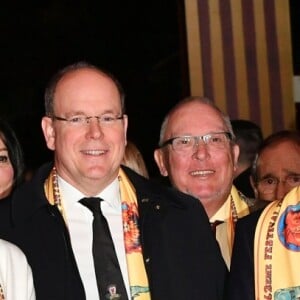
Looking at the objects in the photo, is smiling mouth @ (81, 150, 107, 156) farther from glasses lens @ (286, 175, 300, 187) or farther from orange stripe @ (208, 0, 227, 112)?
orange stripe @ (208, 0, 227, 112)

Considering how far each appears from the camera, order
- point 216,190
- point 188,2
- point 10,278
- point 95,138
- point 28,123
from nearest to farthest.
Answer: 1. point 10,278
2. point 95,138
3. point 216,190
4. point 188,2
5. point 28,123

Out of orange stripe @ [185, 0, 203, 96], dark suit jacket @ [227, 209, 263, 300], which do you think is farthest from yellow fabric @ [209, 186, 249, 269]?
orange stripe @ [185, 0, 203, 96]

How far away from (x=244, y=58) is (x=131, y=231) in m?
4.08

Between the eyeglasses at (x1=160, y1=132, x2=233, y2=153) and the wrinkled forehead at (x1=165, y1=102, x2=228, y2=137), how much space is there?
2 centimetres

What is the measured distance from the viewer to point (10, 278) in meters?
2.81

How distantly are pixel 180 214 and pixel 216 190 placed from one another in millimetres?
446

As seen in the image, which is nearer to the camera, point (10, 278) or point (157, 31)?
point (10, 278)

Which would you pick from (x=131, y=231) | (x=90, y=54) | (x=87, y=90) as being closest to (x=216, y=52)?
(x=90, y=54)

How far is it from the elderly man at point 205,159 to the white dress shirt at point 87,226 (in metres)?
0.46

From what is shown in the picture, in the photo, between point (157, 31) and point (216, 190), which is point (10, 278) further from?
point (157, 31)

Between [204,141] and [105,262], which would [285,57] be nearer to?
[204,141]

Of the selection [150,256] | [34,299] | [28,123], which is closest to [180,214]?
[150,256]

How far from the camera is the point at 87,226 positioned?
3.19 m

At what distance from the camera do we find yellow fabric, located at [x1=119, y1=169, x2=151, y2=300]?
3078 millimetres
